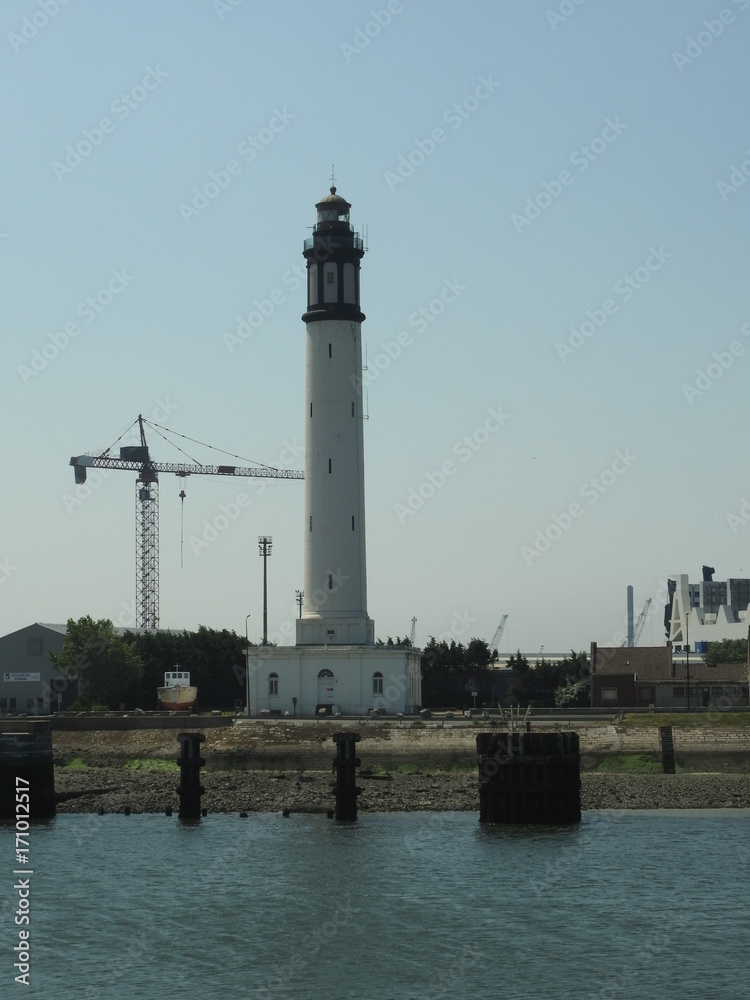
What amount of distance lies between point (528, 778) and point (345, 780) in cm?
690

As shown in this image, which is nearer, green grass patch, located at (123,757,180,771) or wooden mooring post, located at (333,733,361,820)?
wooden mooring post, located at (333,733,361,820)

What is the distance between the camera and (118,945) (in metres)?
37.0

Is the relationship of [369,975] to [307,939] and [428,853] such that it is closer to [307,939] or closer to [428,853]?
[307,939]

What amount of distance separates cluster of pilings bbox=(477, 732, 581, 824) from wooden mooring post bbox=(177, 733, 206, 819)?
11.4m

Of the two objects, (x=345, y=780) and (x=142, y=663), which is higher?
(x=142, y=663)

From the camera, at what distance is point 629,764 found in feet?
221

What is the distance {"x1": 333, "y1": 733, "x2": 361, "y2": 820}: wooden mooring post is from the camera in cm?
5422

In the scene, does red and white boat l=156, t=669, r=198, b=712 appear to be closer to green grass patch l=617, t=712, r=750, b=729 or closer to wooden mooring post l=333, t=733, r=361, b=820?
green grass patch l=617, t=712, r=750, b=729

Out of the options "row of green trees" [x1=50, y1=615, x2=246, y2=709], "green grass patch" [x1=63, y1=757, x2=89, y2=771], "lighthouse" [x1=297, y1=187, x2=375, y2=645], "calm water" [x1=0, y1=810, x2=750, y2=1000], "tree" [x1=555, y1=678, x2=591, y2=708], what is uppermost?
"lighthouse" [x1=297, y1=187, x2=375, y2=645]

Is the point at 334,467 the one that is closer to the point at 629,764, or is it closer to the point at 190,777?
the point at 629,764

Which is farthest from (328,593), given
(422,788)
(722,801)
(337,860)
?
(337,860)

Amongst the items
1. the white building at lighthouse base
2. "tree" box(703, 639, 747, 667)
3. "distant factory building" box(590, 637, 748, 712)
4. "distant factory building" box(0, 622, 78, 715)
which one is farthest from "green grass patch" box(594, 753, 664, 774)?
"distant factory building" box(0, 622, 78, 715)

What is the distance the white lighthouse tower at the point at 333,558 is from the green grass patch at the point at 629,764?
15.2 m

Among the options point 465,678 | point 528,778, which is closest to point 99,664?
point 465,678
